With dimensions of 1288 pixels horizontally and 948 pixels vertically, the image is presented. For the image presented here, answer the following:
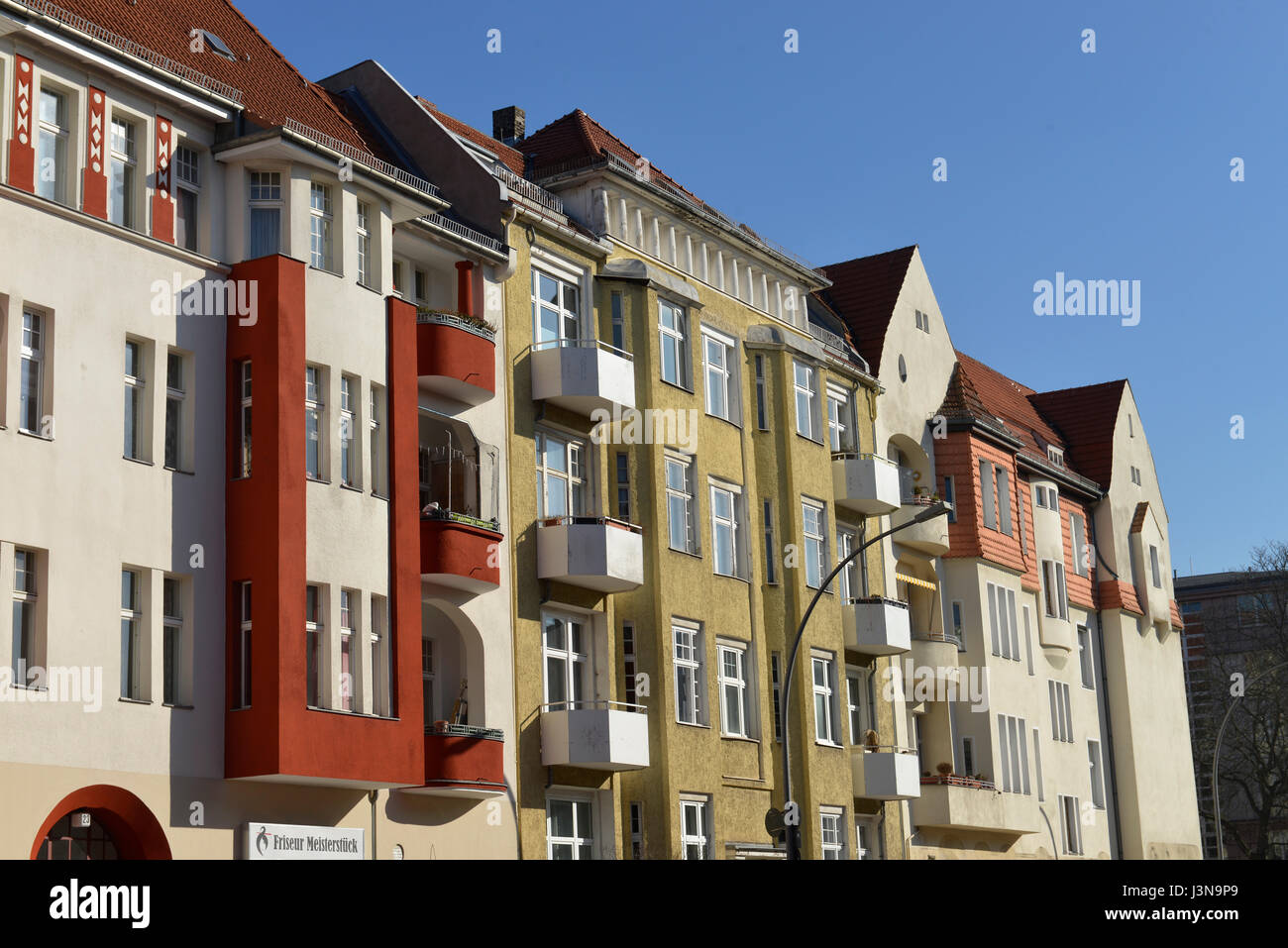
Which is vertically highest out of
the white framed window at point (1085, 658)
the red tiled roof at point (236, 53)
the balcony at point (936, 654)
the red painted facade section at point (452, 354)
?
the red tiled roof at point (236, 53)

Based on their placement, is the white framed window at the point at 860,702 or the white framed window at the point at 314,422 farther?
the white framed window at the point at 860,702

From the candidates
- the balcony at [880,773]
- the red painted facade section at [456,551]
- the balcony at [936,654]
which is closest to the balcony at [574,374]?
the red painted facade section at [456,551]

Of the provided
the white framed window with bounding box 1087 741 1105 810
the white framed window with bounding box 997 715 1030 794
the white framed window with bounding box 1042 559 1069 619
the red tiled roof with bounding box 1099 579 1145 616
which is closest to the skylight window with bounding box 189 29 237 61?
the white framed window with bounding box 997 715 1030 794

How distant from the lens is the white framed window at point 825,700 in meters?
36.8

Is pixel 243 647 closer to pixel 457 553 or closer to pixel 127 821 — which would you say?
pixel 127 821

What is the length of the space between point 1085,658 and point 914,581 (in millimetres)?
12557

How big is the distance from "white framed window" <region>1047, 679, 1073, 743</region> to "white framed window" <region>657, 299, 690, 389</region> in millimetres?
19294

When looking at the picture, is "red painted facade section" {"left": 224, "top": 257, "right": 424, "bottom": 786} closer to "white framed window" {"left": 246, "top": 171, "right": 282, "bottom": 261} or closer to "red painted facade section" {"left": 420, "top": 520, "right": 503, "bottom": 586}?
"white framed window" {"left": 246, "top": 171, "right": 282, "bottom": 261}

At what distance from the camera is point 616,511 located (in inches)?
1268

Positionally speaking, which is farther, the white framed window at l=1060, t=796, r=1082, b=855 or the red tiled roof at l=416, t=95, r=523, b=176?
the white framed window at l=1060, t=796, r=1082, b=855

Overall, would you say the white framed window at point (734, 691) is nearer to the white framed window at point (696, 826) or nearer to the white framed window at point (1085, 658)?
the white framed window at point (696, 826)

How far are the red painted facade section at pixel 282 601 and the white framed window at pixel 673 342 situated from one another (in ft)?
32.9

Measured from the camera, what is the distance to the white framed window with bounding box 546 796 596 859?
29.3 metres

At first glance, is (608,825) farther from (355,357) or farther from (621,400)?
(355,357)
